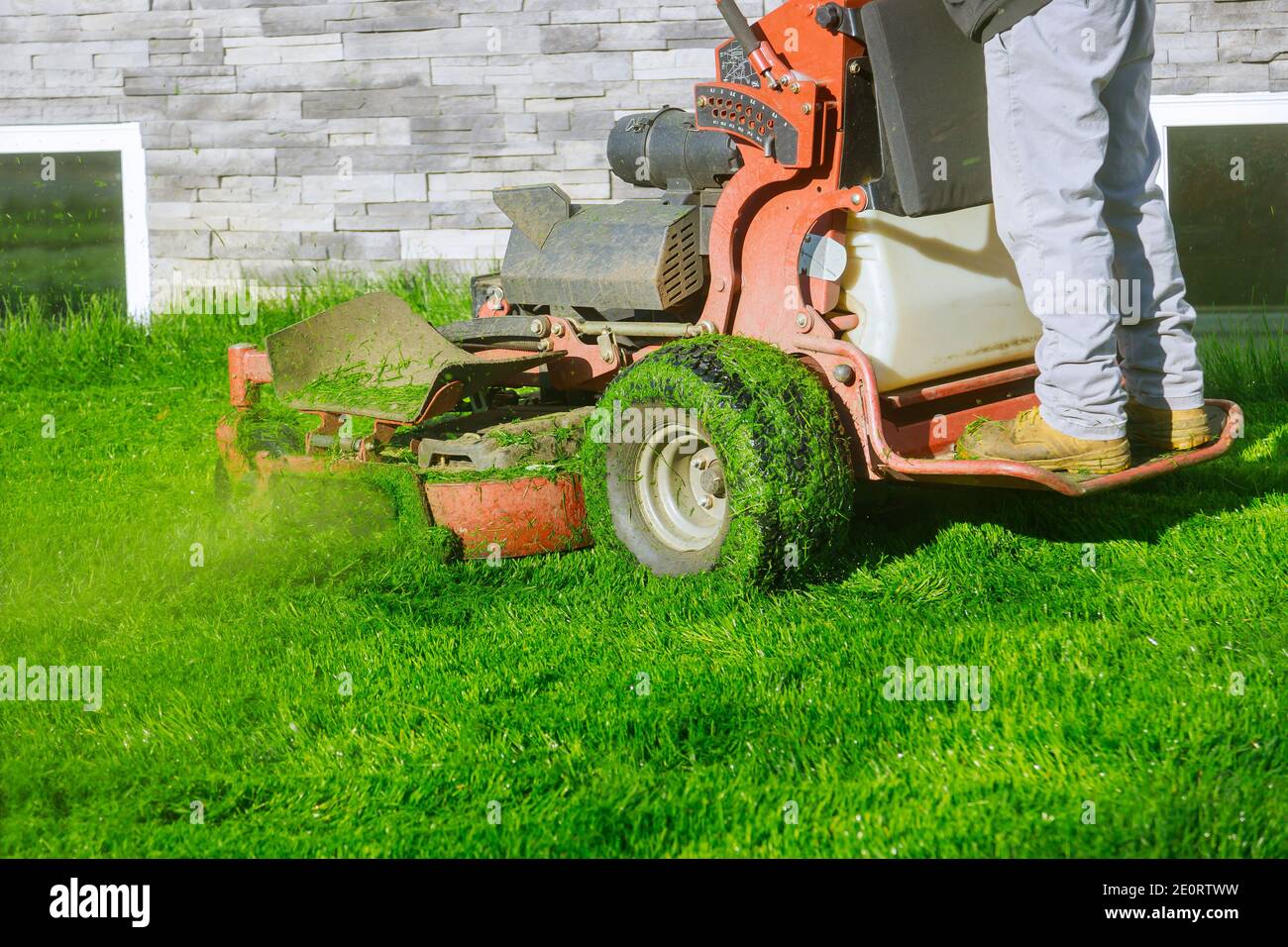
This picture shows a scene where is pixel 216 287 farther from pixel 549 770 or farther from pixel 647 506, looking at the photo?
pixel 549 770

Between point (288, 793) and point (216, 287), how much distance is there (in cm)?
579

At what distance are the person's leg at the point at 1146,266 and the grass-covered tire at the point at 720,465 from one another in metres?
0.96

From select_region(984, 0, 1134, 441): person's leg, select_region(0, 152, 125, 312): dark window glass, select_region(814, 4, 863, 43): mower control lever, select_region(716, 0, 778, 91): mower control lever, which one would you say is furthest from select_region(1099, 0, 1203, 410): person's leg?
select_region(0, 152, 125, 312): dark window glass

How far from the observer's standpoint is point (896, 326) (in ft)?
12.8

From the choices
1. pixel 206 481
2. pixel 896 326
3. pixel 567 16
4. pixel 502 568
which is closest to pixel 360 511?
pixel 502 568

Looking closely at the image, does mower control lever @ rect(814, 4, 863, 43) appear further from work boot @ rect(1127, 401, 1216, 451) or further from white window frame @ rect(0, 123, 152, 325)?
white window frame @ rect(0, 123, 152, 325)

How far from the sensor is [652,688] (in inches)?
132

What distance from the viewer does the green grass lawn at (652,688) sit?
2.74 m

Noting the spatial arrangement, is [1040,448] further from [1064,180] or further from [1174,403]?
[1064,180]

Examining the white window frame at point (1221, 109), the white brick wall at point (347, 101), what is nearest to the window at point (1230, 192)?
the white window frame at point (1221, 109)

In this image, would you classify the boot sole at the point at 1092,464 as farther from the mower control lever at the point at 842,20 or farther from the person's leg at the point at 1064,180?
the mower control lever at the point at 842,20

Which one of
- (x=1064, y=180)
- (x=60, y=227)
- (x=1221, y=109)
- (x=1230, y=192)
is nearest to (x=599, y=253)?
(x=1064, y=180)

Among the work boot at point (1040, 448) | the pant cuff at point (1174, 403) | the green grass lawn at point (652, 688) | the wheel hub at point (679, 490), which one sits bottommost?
the green grass lawn at point (652, 688)

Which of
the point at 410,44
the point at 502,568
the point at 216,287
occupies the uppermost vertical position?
the point at 410,44
